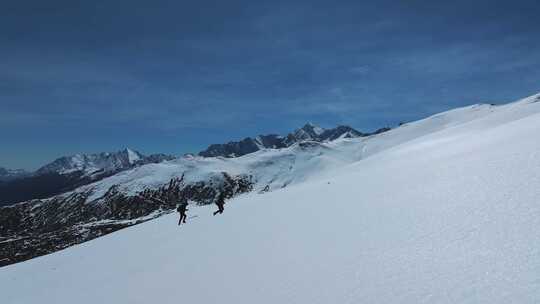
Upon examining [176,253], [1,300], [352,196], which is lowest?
[1,300]

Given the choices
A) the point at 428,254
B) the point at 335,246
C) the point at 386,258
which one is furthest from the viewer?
the point at 335,246

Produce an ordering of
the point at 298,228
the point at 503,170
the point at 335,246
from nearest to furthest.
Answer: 1. the point at 335,246
2. the point at 503,170
3. the point at 298,228

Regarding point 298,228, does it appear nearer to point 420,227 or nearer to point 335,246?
point 335,246

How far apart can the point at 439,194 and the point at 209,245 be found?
8.04 meters

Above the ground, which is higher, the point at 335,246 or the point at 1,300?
the point at 335,246

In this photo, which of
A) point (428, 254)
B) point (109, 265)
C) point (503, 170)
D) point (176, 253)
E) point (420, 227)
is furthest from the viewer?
point (109, 265)

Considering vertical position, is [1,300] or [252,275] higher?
[252,275]

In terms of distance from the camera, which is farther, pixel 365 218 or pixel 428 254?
pixel 365 218

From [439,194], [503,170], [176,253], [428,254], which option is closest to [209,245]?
[176,253]

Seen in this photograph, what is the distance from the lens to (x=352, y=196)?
601 inches

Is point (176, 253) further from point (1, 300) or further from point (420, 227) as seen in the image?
point (420, 227)

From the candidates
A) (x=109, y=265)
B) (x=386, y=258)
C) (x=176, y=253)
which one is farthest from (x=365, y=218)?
(x=109, y=265)

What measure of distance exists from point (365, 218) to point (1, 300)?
14.0 m

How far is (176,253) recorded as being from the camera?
13.4 m
